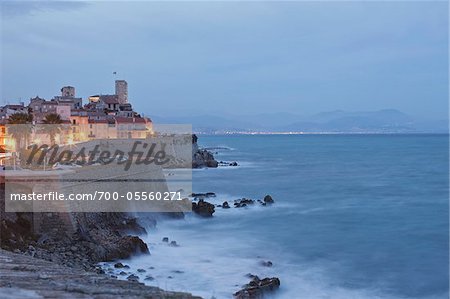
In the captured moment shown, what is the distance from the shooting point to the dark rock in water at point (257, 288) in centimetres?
1440

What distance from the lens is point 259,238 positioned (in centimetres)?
2425

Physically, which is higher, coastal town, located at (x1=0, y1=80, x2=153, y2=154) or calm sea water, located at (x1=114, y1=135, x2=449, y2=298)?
coastal town, located at (x1=0, y1=80, x2=153, y2=154)

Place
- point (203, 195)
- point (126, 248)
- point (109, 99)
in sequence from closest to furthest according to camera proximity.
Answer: point (126, 248), point (203, 195), point (109, 99)

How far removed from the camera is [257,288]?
1488 centimetres

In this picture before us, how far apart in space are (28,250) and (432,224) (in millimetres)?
22515

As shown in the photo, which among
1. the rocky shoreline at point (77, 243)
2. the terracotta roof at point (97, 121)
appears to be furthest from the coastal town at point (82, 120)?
the rocky shoreline at point (77, 243)

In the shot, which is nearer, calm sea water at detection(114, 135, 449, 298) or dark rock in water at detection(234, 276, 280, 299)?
dark rock in water at detection(234, 276, 280, 299)

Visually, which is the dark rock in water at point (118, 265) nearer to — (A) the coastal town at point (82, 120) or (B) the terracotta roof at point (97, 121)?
(A) the coastal town at point (82, 120)

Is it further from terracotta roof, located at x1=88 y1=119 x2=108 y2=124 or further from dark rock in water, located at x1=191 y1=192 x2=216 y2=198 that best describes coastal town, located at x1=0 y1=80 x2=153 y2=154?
dark rock in water, located at x1=191 y1=192 x2=216 y2=198

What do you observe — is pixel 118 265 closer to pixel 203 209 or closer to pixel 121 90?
pixel 203 209

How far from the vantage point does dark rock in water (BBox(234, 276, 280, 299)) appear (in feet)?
47.2

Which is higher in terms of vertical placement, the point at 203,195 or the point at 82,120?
the point at 82,120

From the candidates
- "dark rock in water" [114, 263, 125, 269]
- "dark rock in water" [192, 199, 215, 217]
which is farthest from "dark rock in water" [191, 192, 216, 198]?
"dark rock in water" [114, 263, 125, 269]

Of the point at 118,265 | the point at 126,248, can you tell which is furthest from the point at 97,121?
the point at 118,265
